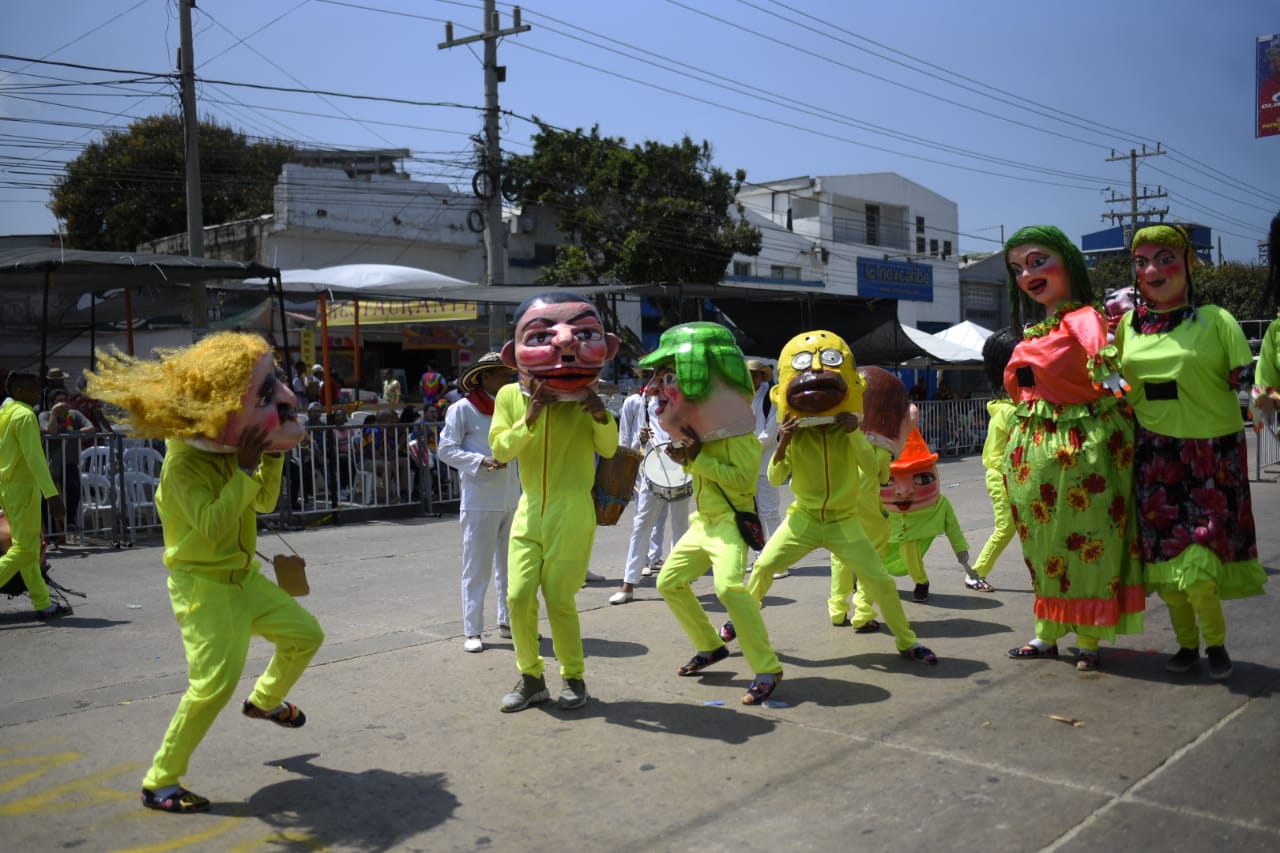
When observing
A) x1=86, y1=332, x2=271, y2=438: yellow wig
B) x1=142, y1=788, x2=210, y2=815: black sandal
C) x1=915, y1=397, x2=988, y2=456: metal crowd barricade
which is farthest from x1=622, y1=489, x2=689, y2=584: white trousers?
x1=915, y1=397, x2=988, y2=456: metal crowd barricade

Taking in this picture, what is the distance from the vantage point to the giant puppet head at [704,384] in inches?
224

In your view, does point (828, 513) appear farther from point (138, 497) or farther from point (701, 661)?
point (138, 497)

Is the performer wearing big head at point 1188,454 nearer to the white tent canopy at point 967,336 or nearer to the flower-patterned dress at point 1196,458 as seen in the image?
the flower-patterned dress at point 1196,458

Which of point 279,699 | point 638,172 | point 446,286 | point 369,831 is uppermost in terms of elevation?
point 638,172

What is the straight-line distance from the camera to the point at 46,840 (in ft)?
13.0

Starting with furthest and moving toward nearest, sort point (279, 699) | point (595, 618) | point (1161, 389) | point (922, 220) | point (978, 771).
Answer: point (922, 220), point (595, 618), point (1161, 389), point (279, 699), point (978, 771)

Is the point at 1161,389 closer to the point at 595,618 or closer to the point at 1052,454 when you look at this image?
the point at 1052,454

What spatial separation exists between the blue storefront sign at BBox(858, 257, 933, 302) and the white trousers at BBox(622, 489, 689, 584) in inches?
1385

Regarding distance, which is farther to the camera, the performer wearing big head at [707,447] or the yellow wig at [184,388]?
the performer wearing big head at [707,447]

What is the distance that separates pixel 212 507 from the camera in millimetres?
4227

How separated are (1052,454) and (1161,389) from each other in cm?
60

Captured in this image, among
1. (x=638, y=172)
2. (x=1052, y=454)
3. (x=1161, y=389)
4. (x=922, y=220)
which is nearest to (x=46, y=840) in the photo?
(x=1052, y=454)

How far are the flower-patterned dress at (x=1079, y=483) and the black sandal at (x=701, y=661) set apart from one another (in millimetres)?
1673

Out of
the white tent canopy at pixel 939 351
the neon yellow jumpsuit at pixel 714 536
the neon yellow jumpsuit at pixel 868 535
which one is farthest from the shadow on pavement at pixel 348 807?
Result: the white tent canopy at pixel 939 351
